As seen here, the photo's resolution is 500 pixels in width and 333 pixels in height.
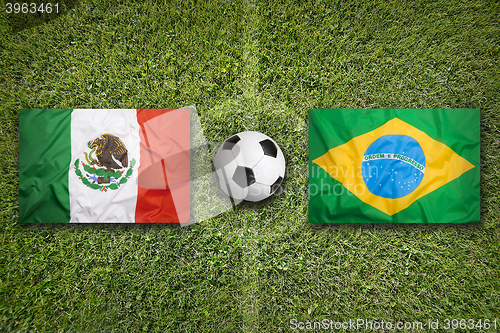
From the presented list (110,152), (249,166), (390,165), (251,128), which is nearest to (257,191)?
(249,166)

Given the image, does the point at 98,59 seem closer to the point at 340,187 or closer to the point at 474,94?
the point at 340,187

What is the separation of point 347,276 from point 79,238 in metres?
2.37

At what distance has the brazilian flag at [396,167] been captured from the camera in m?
1.75

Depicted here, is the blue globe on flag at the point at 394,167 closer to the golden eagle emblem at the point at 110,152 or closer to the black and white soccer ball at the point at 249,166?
the black and white soccer ball at the point at 249,166

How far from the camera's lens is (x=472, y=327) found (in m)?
1.74

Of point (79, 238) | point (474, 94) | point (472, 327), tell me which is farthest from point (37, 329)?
point (474, 94)

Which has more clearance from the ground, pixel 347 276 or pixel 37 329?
pixel 347 276

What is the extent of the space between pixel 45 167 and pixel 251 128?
1.85 meters

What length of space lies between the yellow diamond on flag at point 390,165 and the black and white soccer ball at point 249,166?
0.47 m

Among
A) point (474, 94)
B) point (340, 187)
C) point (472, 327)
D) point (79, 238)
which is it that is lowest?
point (472, 327)

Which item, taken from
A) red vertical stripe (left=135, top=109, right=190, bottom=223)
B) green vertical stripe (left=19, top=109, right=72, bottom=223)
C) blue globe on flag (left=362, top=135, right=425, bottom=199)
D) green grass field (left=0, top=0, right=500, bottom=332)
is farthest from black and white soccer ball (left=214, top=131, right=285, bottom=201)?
green vertical stripe (left=19, top=109, right=72, bottom=223)

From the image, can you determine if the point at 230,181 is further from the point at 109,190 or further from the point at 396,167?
the point at 396,167

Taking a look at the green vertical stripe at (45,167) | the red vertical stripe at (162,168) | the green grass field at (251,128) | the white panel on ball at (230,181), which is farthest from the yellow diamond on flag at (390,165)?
the green vertical stripe at (45,167)

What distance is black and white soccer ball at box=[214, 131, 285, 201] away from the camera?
1.49 m
